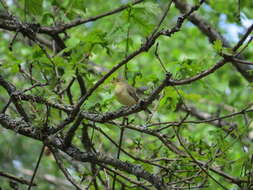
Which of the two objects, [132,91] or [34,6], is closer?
[34,6]

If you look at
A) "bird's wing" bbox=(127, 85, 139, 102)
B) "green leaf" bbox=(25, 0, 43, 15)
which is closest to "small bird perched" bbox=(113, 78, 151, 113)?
"bird's wing" bbox=(127, 85, 139, 102)

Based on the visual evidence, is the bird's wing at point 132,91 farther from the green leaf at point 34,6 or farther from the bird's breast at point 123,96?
the green leaf at point 34,6

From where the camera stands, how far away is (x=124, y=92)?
12.4 ft

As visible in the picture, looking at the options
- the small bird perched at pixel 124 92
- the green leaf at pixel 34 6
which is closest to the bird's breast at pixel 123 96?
the small bird perched at pixel 124 92

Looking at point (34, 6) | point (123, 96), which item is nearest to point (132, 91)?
point (123, 96)

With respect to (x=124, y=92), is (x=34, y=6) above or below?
above

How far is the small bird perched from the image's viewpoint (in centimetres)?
372

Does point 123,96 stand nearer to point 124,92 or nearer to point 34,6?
point 124,92

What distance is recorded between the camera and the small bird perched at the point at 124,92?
12.2 feet

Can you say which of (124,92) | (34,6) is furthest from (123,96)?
(34,6)

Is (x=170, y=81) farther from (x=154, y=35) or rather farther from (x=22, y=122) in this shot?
(x=22, y=122)

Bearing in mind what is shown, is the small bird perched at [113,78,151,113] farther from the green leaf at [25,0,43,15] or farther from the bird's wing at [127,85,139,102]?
the green leaf at [25,0,43,15]

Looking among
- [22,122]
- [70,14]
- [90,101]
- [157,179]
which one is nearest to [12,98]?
[22,122]

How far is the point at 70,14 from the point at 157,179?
190cm
